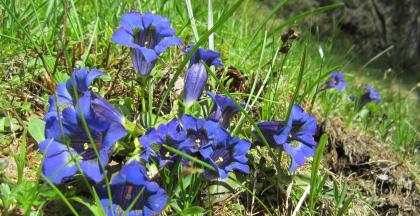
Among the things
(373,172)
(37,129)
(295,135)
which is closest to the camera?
(37,129)

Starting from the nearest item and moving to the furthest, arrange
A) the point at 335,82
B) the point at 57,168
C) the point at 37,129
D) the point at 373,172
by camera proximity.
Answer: the point at 57,168 → the point at 37,129 → the point at 373,172 → the point at 335,82

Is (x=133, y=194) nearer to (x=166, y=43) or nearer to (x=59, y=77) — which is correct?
(x=166, y=43)

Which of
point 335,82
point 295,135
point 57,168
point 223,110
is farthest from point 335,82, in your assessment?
Answer: point 57,168

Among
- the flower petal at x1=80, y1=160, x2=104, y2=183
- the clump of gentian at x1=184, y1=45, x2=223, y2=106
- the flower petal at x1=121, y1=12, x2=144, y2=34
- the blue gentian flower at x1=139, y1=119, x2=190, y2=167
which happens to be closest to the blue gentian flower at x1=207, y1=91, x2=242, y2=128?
the clump of gentian at x1=184, y1=45, x2=223, y2=106

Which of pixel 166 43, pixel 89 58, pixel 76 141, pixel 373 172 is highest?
pixel 166 43

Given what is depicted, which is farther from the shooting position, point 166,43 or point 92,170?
point 166,43

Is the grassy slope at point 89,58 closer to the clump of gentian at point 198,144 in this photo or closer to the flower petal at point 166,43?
the clump of gentian at point 198,144
